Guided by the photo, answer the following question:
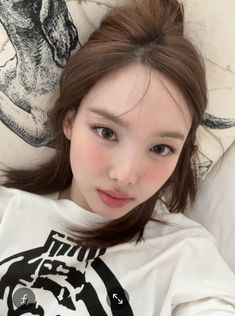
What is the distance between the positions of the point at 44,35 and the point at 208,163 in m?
0.45

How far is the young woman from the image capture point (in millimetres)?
777

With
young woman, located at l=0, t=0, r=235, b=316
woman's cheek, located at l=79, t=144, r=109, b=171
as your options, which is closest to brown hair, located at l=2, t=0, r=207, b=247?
young woman, located at l=0, t=0, r=235, b=316

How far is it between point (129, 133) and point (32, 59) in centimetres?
26

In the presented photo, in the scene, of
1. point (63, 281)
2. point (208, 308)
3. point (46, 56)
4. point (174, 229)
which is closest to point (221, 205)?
point (174, 229)

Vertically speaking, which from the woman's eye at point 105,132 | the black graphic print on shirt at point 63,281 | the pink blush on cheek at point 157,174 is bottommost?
the black graphic print on shirt at point 63,281

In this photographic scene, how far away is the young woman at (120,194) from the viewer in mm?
777

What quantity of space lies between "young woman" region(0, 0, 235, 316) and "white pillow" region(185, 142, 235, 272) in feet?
0.17

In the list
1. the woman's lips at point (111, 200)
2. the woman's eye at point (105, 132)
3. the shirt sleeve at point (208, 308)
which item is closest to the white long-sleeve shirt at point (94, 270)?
the shirt sleeve at point (208, 308)

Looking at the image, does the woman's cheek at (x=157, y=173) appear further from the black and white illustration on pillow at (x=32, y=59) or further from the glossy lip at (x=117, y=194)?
the black and white illustration on pillow at (x=32, y=59)

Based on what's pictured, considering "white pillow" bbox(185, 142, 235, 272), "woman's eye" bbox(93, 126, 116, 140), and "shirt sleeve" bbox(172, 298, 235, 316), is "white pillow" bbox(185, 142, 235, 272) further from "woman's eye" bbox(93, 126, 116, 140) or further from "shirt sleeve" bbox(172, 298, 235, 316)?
"woman's eye" bbox(93, 126, 116, 140)

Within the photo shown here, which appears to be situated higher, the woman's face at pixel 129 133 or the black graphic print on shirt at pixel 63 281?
the woman's face at pixel 129 133

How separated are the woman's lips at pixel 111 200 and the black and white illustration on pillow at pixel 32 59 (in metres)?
0.21

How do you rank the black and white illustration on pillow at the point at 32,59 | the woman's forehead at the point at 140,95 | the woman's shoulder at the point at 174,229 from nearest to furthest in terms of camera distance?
the woman's forehead at the point at 140,95
the black and white illustration on pillow at the point at 32,59
the woman's shoulder at the point at 174,229

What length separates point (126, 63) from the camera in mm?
783
